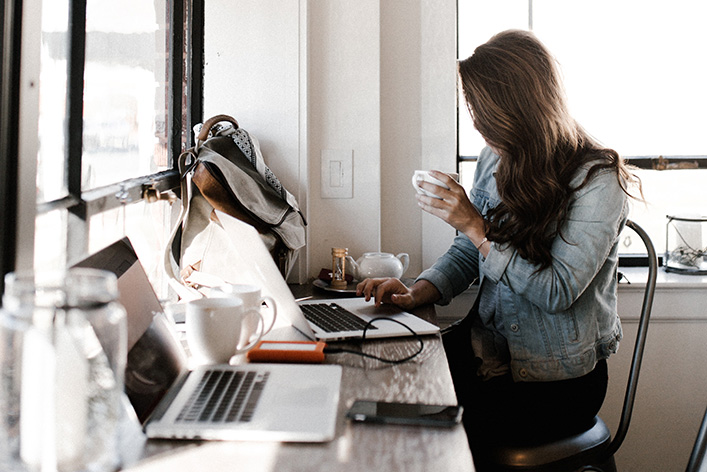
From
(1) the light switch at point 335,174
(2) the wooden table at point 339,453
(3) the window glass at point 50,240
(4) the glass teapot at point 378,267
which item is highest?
(1) the light switch at point 335,174

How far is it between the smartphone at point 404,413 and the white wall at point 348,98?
121 cm

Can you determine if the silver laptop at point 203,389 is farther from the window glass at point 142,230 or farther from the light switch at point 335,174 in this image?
the light switch at point 335,174

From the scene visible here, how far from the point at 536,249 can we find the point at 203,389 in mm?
866

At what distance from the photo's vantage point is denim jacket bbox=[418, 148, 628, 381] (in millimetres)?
1513

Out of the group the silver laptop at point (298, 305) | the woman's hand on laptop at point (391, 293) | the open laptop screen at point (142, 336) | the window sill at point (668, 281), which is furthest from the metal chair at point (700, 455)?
the window sill at point (668, 281)

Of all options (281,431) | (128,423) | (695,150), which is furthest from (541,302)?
(695,150)

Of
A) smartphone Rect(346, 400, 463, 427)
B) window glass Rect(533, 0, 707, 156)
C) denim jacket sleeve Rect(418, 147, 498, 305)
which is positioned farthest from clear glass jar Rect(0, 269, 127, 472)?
window glass Rect(533, 0, 707, 156)

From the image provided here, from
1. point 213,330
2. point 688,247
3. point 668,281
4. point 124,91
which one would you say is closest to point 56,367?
point 213,330

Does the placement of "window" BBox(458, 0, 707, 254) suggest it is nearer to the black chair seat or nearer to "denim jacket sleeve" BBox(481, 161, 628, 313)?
"denim jacket sleeve" BBox(481, 161, 628, 313)

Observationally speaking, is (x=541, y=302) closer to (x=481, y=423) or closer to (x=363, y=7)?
(x=481, y=423)

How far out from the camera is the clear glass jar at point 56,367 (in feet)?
2.07

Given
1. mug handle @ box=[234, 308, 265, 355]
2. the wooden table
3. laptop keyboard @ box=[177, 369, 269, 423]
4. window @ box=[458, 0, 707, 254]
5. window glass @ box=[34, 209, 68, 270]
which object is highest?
window @ box=[458, 0, 707, 254]

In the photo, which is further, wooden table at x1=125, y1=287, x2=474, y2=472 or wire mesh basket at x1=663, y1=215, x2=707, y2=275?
wire mesh basket at x1=663, y1=215, x2=707, y2=275

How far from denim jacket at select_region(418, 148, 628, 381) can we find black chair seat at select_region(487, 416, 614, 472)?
0.18 metres
